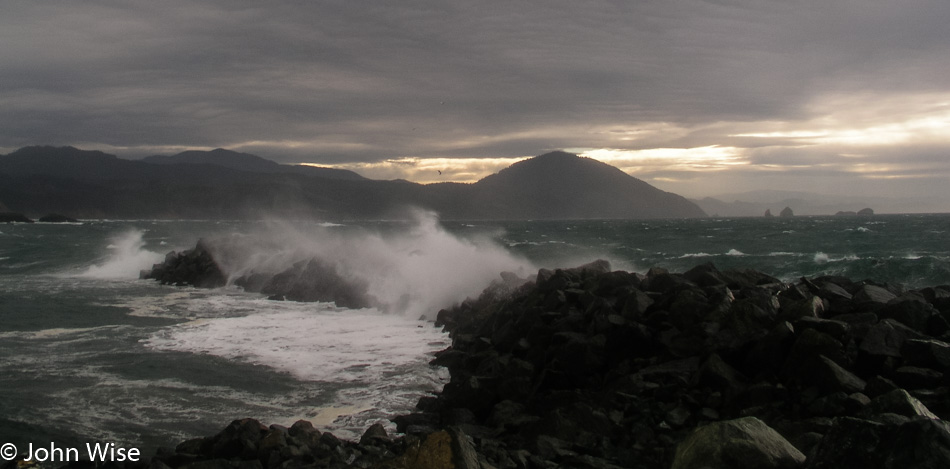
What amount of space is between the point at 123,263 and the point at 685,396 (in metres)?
34.3

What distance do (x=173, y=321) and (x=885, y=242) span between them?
38048mm

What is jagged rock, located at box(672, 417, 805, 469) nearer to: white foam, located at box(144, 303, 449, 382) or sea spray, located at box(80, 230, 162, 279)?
white foam, located at box(144, 303, 449, 382)

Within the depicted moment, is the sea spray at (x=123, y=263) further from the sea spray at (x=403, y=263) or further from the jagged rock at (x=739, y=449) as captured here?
the jagged rock at (x=739, y=449)

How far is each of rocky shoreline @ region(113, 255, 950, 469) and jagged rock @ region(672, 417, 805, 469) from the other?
1 cm

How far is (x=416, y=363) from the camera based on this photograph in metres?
12.4

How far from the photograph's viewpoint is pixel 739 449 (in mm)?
4770

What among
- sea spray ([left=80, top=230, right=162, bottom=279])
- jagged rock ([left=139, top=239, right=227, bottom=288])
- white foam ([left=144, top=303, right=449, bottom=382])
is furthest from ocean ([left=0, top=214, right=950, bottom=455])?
jagged rock ([left=139, top=239, right=227, bottom=288])

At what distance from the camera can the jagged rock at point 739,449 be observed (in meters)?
4.73

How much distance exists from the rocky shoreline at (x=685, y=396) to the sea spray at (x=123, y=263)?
2795 centimetres

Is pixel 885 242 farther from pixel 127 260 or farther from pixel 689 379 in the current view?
pixel 127 260

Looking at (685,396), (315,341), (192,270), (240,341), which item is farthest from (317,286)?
(685,396)

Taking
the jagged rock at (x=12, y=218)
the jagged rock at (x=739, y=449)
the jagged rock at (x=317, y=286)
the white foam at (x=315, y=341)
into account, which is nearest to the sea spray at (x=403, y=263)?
the jagged rock at (x=317, y=286)

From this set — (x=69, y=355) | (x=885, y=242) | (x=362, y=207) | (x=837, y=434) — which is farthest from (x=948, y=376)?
(x=362, y=207)

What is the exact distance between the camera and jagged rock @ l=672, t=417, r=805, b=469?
4730 millimetres
